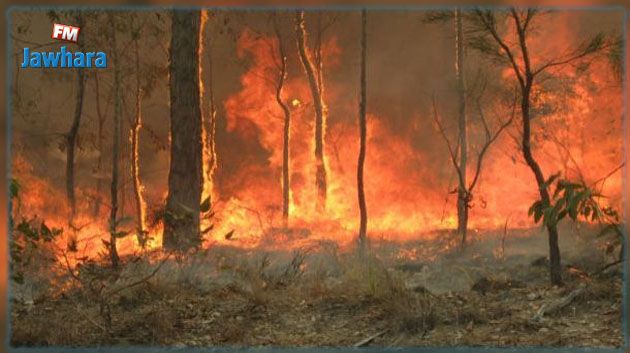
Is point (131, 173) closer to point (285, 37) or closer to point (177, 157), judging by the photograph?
point (177, 157)

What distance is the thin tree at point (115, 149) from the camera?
556cm

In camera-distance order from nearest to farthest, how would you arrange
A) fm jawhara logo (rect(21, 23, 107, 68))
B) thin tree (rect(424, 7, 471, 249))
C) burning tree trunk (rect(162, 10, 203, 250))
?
fm jawhara logo (rect(21, 23, 107, 68)), thin tree (rect(424, 7, 471, 249)), burning tree trunk (rect(162, 10, 203, 250))

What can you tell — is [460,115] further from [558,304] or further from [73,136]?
[73,136]

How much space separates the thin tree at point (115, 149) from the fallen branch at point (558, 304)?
2916mm

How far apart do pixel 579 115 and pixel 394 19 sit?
4.81 feet

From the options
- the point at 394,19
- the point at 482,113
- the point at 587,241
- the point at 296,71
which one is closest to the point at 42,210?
the point at 296,71

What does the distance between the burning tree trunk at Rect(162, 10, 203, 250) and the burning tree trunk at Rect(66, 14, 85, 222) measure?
64cm

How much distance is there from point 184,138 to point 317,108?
1003mm

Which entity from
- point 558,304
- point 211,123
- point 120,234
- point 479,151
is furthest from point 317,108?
point 558,304

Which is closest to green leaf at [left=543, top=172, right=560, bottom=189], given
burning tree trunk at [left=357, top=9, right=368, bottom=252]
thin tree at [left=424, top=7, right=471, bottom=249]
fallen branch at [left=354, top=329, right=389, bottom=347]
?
thin tree at [left=424, top=7, right=471, bottom=249]

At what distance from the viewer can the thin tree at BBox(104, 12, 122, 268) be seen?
5.56 meters

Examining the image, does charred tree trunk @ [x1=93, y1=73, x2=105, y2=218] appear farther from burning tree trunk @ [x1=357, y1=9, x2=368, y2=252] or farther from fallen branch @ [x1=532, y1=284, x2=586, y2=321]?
fallen branch @ [x1=532, y1=284, x2=586, y2=321]

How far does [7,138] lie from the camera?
535 cm

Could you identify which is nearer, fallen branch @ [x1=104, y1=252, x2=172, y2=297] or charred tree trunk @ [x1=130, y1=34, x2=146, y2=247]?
fallen branch @ [x1=104, y1=252, x2=172, y2=297]
